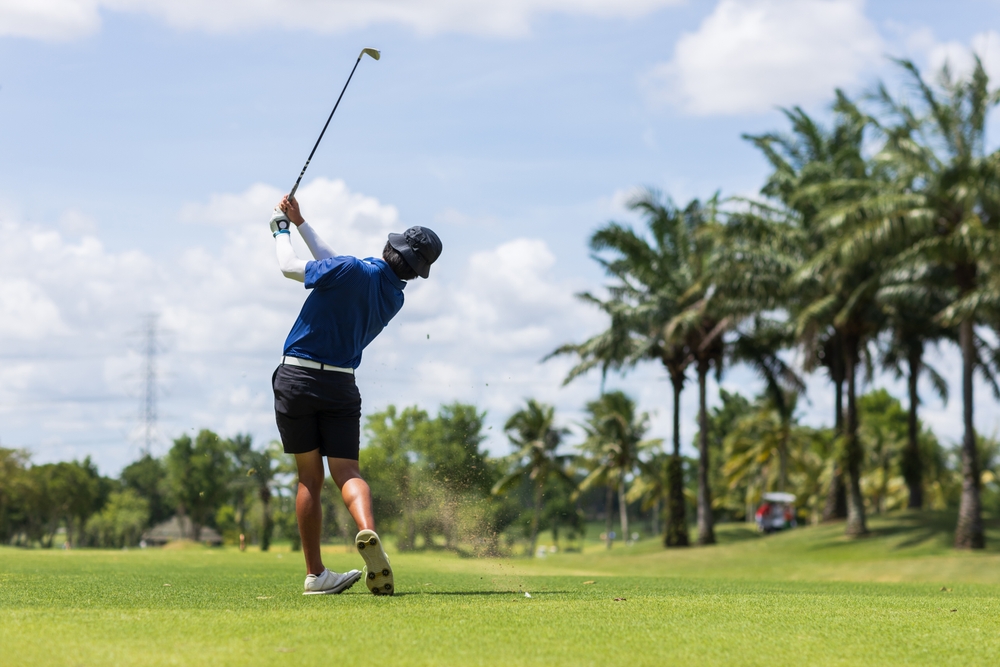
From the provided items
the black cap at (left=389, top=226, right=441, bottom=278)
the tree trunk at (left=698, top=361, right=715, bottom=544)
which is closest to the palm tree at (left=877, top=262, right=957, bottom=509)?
the tree trunk at (left=698, top=361, right=715, bottom=544)

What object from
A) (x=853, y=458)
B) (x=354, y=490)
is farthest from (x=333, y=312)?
(x=853, y=458)

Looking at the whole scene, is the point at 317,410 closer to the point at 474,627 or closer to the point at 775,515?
the point at 474,627

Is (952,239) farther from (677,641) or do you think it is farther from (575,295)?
(677,641)

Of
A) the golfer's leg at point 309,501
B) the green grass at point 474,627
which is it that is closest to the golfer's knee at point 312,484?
the golfer's leg at point 309,501

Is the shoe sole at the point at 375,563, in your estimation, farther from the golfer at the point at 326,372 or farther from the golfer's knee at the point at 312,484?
the golfer's knee at the point at 312,484

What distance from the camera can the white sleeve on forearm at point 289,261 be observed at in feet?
20.2

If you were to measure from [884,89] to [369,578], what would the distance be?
957 inches

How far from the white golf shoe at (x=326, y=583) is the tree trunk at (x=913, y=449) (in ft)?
108

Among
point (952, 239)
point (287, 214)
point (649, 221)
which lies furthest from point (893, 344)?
point (287, 214)

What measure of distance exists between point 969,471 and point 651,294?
1245 cm

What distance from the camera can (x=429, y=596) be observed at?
5.97 m

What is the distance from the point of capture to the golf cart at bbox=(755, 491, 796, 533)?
6150 centimetres

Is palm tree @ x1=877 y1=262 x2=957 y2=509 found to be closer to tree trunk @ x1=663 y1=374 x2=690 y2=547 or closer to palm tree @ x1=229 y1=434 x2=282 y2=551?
tree trunk @ x1=663 y1=374 x2=690 y2=547

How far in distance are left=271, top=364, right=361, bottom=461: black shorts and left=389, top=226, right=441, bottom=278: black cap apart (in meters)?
0.80
